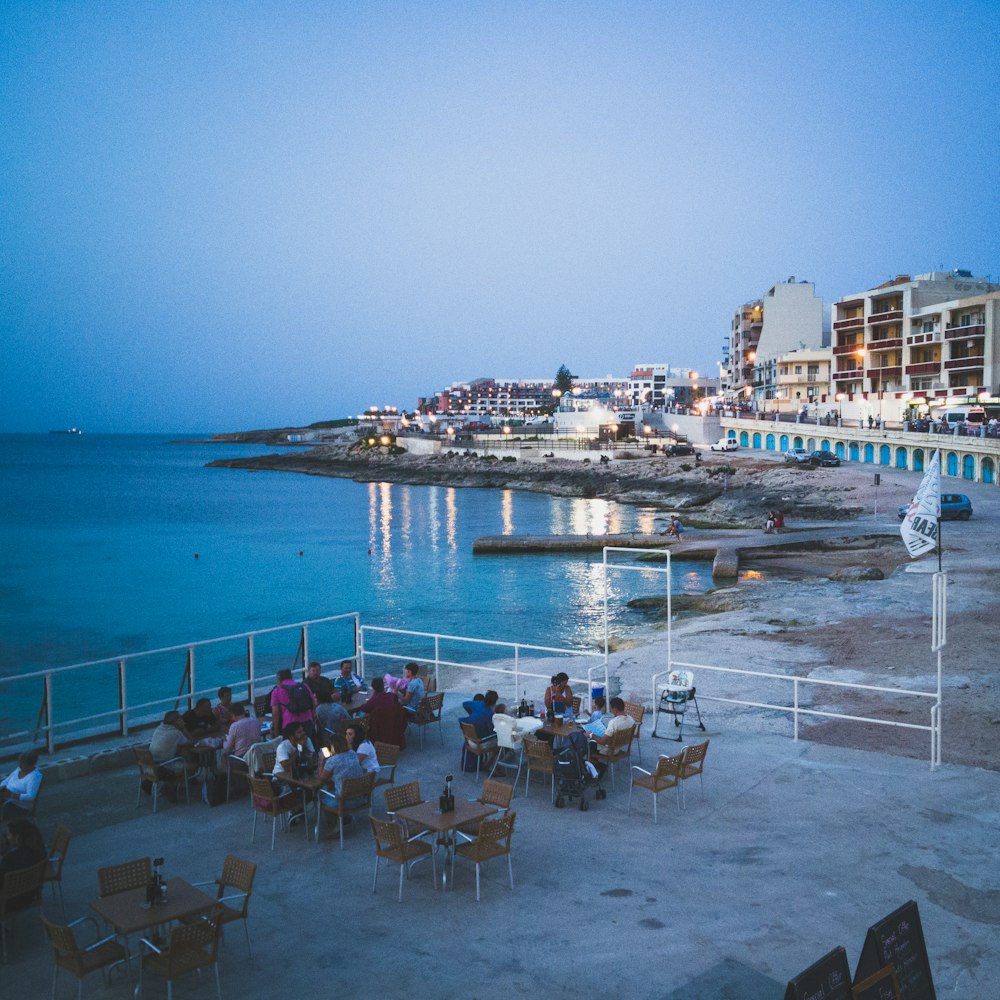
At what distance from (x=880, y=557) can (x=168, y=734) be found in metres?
31.0

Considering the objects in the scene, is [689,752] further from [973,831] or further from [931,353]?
[931,353]

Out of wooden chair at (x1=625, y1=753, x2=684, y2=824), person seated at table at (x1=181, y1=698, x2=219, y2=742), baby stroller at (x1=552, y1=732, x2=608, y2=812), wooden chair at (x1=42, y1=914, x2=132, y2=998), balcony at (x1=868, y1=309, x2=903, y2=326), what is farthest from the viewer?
balcony at (x1=868, y1=309, x2=903, y2=326)

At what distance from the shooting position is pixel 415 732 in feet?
45.0

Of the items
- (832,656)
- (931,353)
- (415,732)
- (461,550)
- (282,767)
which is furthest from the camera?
(931,353)

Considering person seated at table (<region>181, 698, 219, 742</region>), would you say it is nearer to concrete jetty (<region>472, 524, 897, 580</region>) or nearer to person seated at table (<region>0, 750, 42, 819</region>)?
person seated at table (<region>0, 750, 42, 819</region>)

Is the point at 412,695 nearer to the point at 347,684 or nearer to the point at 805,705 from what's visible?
the point at 347,684

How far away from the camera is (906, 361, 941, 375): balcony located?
7581cm

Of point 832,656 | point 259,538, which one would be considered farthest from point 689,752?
point 259,538

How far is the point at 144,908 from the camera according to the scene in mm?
7109

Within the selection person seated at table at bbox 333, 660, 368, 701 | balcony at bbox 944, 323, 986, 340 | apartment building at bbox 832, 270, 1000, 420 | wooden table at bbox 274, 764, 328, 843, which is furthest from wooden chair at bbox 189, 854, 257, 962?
balcony at bbox 944, 323, 986, 340

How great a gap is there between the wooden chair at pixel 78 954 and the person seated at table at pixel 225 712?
486 cm

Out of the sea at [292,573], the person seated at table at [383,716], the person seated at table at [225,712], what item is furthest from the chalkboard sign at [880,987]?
the sea at [292,573]

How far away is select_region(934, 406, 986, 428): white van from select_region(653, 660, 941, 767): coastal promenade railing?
4816 centimetres

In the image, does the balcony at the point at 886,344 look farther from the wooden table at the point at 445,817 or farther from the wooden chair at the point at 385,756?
the wooden table at the point at 445,817
